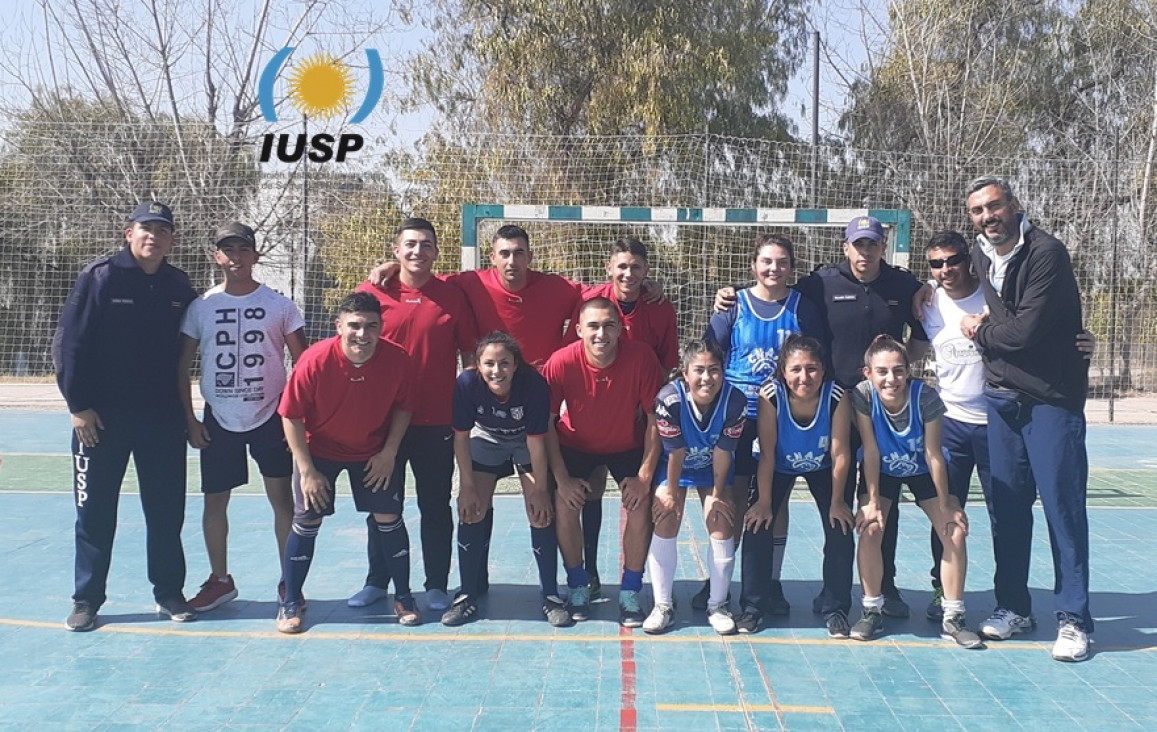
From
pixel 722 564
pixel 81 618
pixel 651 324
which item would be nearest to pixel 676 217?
pixel 651 324

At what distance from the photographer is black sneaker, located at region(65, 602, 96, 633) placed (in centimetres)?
404

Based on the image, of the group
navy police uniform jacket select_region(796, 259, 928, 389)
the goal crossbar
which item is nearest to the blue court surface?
navy police uniform jacket select_region(796, 259, 928, 389)

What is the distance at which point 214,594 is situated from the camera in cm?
436

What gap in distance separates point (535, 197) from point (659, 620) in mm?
8700

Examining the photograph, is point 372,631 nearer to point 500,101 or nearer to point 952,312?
point 952,312

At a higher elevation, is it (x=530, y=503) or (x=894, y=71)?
(x=894, y=71)

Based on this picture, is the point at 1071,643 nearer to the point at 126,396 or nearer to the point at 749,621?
the point at 749,621

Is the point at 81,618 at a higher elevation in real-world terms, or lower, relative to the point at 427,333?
lower

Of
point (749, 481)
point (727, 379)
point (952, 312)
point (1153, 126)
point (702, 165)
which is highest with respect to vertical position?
point (1153, 126)

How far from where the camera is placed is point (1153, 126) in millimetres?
16078

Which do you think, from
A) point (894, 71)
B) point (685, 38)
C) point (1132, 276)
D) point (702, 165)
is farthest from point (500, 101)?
point (1132, 276)

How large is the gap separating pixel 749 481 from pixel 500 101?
1214 cm

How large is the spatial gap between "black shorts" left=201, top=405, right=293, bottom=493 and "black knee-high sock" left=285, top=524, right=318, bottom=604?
367mm

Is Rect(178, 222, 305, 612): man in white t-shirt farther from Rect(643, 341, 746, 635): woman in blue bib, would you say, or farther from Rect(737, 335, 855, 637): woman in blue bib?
Rect(737, 335, 855, 637): woman in blue bib
